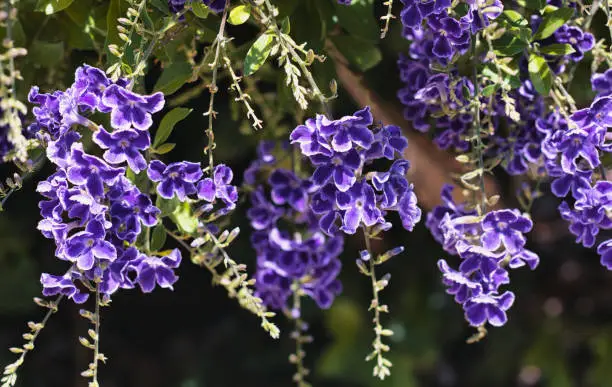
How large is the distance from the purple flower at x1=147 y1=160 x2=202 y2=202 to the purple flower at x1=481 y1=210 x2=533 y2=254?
343mm

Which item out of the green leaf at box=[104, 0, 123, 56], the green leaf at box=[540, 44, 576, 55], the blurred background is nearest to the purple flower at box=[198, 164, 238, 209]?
the green leaf at box=[104, 0, 123, 56]

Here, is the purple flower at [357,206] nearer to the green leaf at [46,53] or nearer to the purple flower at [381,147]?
the purple flower at [381,147]

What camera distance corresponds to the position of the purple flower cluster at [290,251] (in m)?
1.18

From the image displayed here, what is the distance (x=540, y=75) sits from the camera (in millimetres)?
986

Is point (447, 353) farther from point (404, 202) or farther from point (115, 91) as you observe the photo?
point (115, 91)

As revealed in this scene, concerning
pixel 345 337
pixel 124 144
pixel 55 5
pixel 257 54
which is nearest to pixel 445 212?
pixel 257 54

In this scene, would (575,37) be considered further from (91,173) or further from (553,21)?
(91,173)

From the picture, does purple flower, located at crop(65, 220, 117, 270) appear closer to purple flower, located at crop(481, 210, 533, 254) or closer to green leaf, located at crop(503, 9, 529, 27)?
purple flower, located at crop(481, 210, 533, 254)

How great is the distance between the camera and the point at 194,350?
2.14 m

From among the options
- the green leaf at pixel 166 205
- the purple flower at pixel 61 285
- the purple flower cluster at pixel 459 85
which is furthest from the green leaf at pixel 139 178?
the purple flower cluster at pixel 459 85

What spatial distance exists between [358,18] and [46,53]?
444 millimetres

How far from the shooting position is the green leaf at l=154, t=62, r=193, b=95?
0.97 m

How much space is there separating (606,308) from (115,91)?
1872 mm

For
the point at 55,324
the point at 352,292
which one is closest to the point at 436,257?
the point at 352,292
